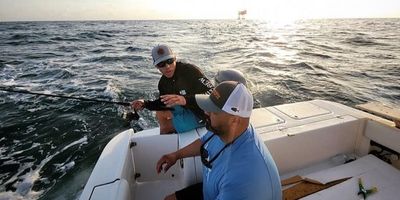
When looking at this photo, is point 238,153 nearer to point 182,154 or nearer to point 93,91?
point 182,154

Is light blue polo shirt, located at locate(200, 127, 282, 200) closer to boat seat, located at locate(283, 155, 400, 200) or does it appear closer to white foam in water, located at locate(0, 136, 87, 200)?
boat seat, located at locate(283, 155, 400, 200)

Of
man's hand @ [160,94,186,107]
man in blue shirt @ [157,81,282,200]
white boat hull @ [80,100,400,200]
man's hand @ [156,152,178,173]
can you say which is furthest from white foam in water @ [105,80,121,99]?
man in blue shirt @ [157,81,282,200]

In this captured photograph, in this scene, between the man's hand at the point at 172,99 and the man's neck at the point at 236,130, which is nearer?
the man's neck at the point at 236,130

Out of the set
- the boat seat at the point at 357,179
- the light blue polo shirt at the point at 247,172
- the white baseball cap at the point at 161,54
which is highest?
the white baseball cap at the point at 161,54

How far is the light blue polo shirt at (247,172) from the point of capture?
1.34 m

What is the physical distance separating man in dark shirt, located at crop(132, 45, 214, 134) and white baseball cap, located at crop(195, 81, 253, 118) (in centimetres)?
121

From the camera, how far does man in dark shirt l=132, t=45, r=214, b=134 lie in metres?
2.83

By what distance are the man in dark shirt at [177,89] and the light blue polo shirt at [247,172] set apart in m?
1.26

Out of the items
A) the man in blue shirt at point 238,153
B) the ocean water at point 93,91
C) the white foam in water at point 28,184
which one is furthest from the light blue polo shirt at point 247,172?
the white foam in water at point 28,184

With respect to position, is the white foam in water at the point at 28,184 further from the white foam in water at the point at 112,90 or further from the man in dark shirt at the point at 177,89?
the white foam in water at the point at 112,90

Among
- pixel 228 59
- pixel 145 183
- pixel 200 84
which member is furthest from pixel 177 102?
pixel 228 59

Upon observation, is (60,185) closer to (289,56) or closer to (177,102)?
(177,102)

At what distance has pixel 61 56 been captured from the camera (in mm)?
16234

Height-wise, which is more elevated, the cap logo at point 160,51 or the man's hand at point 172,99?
the cap logo at point 160,51
